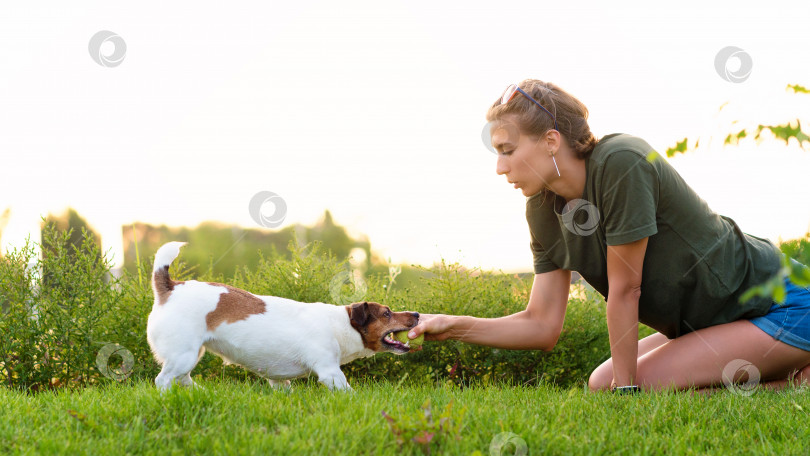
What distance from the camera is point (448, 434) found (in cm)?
237

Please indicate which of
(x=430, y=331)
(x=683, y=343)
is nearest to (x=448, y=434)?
(x=430, y=331)

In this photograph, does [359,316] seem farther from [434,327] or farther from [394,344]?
[434,327]

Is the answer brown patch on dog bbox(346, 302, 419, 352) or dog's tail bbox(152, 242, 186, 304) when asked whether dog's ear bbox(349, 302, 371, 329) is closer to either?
brown patch on dog bbox(346, 302, 419, 352)

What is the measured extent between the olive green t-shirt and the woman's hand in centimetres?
88

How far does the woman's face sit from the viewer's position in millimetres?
3623

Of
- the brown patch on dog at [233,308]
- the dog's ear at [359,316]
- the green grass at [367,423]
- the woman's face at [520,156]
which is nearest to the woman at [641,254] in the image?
the woman's face at [520,156]

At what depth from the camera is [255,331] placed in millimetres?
3824

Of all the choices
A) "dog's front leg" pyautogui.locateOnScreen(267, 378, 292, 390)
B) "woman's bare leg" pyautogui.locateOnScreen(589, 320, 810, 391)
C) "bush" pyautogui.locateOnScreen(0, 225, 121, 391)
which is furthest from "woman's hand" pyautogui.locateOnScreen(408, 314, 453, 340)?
"bush" pyautogui.locateOnScreen(0, 225, 121, 391)

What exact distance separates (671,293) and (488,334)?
1.15 m

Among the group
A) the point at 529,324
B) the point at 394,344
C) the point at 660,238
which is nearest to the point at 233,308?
the point at 394,344

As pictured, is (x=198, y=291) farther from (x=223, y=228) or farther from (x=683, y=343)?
(x=223, y=228)

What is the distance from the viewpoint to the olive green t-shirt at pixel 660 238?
11.5 feet

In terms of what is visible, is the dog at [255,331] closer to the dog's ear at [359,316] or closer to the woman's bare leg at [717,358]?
the dog's ear at [359,316]

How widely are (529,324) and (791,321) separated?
5.10 feet
